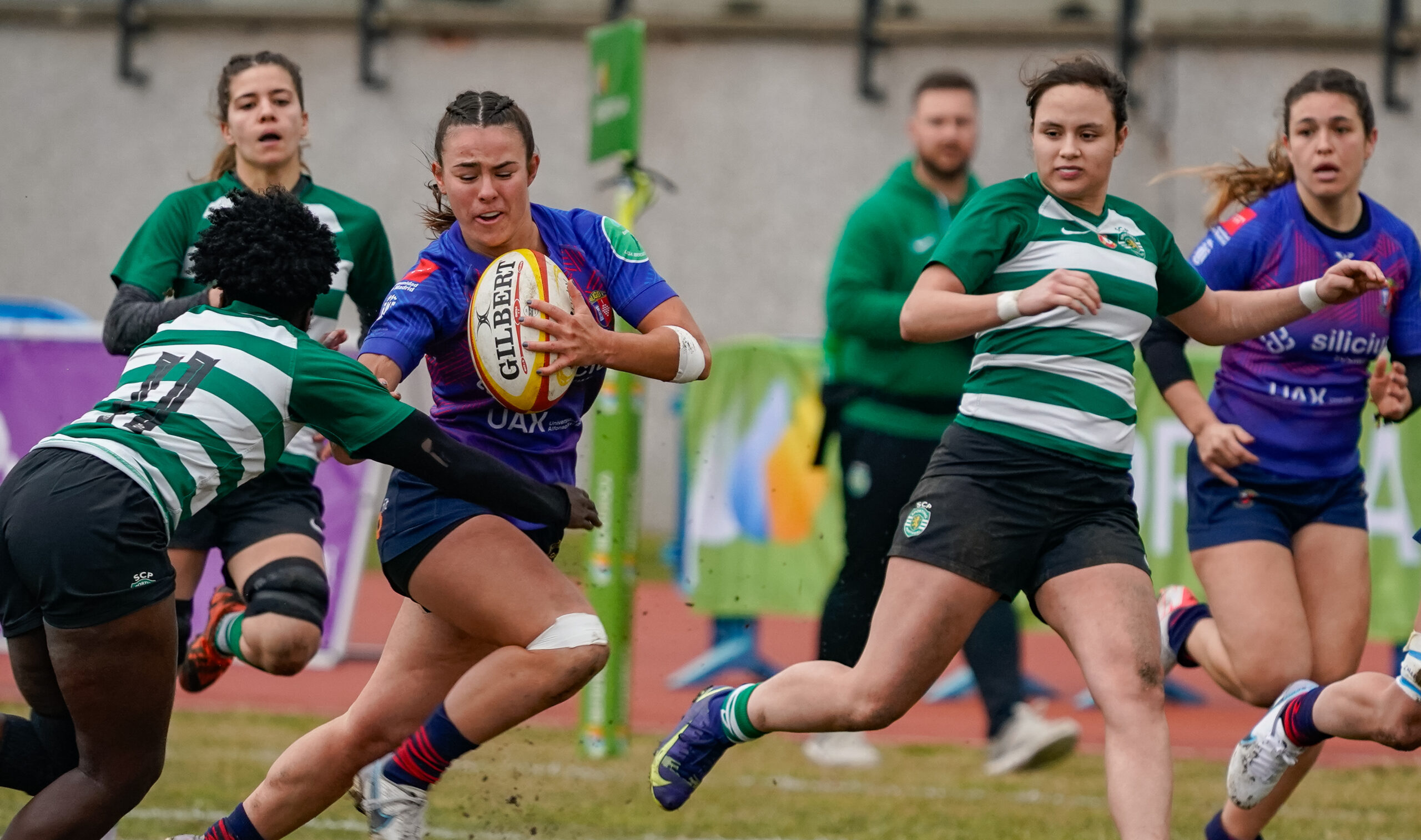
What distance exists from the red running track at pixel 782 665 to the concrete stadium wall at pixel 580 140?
5406 millimetres

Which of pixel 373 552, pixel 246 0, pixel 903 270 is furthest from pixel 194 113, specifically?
pixel 903 270

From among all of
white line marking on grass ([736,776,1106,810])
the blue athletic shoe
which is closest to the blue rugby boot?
the blue athletic shoe

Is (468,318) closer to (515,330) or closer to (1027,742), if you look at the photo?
(515,330)

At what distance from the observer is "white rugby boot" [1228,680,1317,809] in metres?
4.65

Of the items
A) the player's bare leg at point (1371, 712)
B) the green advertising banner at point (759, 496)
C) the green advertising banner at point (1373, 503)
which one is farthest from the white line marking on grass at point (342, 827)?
the green advertising banner at point (1373, 503)

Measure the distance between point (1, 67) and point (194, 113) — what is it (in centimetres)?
212

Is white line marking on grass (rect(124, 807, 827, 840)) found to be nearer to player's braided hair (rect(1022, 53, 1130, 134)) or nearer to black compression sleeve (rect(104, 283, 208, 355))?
black compression sleeve (rect(104, 283, 208, 355))

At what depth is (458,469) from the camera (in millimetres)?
3852

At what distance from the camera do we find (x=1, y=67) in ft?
55.6

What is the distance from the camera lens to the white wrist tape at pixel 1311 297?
4602mm

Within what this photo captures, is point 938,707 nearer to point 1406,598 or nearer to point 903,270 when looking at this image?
point 1406,598

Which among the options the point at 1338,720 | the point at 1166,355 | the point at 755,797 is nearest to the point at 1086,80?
the point at 1166,355

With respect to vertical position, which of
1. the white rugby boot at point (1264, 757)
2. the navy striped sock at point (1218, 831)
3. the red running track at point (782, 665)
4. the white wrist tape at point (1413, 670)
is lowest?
the red running track at point (782, 665)

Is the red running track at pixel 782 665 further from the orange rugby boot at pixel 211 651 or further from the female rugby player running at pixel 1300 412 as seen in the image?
the female rugby player running at pixel 1300 412
